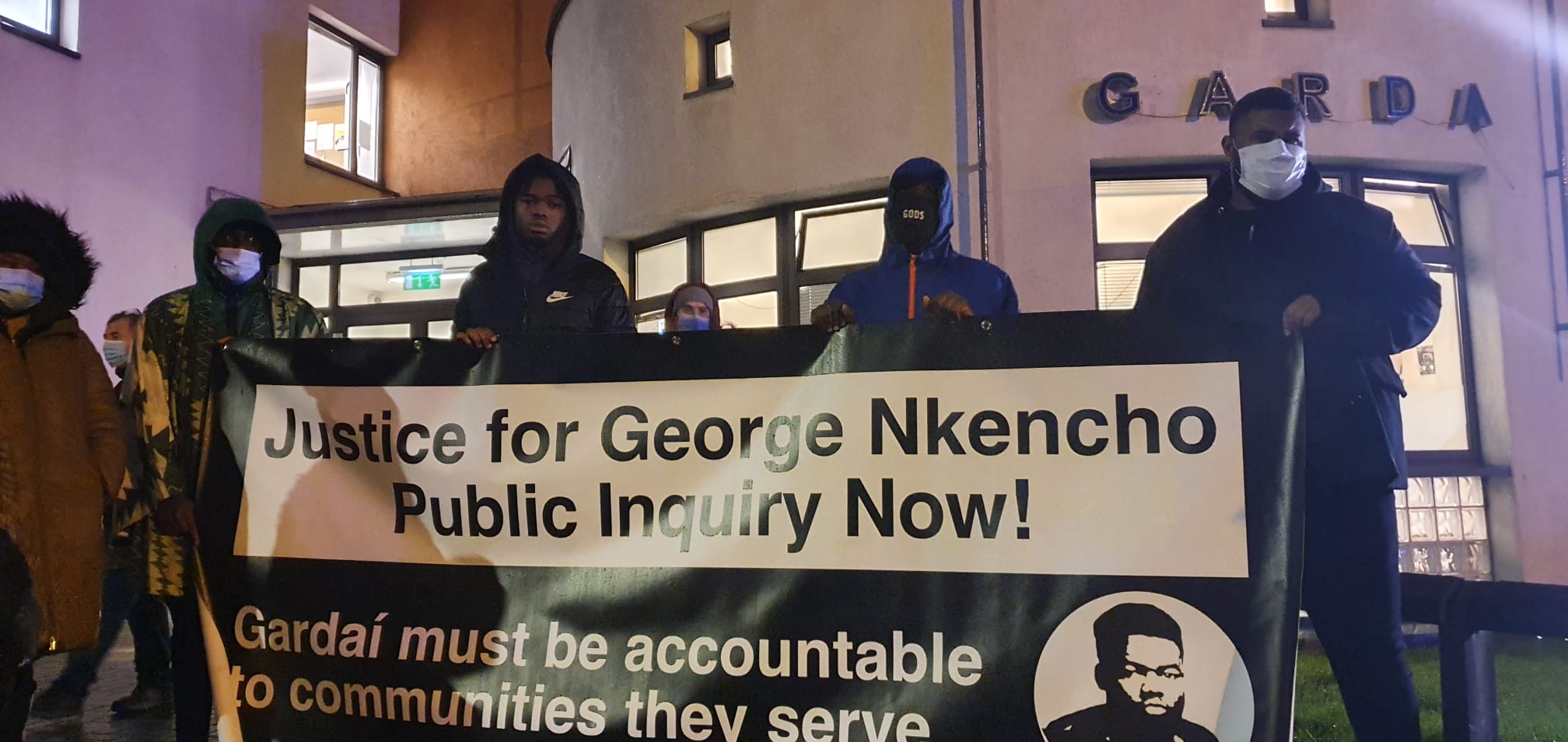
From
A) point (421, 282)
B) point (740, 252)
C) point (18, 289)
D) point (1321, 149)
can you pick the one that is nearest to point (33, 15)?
point (421, 282)

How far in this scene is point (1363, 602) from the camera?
2.57 meters

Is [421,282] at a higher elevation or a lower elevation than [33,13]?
lower

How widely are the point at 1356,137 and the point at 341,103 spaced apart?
12926 millimetres

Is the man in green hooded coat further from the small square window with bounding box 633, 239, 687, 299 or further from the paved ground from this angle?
the small square window with bounding box 633, 239, 687, 299

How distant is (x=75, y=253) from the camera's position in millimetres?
3447

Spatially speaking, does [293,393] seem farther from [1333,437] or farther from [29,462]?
[1333,437]

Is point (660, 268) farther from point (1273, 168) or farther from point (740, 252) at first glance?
point (1273, 168)

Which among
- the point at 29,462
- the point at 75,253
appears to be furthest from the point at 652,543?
the point at 75,253

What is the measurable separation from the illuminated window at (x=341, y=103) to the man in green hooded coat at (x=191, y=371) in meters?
12.0

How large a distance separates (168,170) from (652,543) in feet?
38.5

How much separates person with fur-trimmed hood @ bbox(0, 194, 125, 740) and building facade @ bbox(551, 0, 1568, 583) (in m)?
5.09

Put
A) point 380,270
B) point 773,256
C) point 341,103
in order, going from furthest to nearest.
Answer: point 341,103 → point 380,270 → point 773,256

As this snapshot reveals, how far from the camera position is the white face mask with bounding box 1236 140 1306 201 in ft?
9.00

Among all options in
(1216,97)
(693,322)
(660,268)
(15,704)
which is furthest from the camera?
(660,268)
